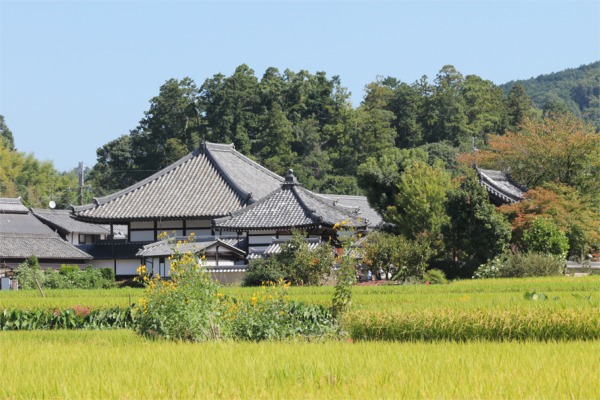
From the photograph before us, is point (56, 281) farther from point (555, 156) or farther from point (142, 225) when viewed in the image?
point (555, 156)

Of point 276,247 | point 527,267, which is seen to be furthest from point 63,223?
point 527,267

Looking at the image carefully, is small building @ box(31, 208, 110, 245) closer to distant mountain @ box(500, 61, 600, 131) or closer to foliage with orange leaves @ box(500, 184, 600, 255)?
foliage with orange leaves @ box(500, 184, 600, 255)

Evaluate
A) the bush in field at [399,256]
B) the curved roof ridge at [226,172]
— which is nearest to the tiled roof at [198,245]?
the curved roof ridge at [226,172]

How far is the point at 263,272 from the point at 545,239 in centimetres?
1012

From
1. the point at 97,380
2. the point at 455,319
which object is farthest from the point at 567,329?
the point at 97,380

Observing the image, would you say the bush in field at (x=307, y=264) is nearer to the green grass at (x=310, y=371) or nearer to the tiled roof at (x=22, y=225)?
the green grass at (x=310, y=371)

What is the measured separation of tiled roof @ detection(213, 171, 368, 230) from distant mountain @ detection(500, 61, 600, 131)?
83.7 m

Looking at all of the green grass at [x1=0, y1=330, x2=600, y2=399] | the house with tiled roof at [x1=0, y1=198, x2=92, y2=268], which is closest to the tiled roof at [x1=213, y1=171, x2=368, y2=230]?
the house with tiled roof at [x1=0, y1=198, x2=92, y2=268]

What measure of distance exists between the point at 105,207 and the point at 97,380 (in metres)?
34.0

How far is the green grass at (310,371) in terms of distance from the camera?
7762mm

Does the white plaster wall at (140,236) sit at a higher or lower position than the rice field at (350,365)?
higher

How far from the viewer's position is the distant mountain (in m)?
127

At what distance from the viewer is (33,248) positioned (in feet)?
152

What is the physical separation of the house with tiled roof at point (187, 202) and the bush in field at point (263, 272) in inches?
295
